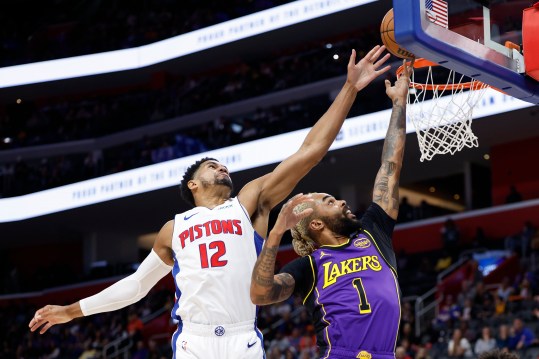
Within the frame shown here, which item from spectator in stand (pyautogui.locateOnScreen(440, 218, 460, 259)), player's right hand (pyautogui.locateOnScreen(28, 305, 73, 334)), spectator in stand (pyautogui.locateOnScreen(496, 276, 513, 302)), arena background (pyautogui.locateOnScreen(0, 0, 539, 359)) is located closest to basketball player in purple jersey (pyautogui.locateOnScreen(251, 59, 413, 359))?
player's right hand (pyautogui.locateOnScreen(28, 305, 73, 334))

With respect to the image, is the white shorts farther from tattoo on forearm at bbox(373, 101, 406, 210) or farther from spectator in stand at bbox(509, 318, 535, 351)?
spectator in stand at bbox(509, 318, 535, 351)

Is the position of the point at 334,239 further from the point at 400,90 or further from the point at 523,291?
the point at 523,291

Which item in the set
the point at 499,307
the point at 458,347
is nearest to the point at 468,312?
the point at 499,307

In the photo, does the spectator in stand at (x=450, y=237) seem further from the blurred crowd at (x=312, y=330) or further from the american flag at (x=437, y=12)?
the american flag at (x=437, y=12)

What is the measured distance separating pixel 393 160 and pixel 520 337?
9.06 meters

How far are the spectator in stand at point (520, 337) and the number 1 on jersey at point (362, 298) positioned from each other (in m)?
9.33

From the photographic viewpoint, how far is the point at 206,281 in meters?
5.04

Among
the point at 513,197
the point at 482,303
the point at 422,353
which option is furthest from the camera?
the point at 513,197

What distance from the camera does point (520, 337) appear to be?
1362cm

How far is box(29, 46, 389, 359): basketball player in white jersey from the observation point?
16.5 ft

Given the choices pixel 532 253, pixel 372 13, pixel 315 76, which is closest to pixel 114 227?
pixel 315 76

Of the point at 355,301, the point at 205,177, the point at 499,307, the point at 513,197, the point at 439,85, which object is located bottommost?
the point at 355,301

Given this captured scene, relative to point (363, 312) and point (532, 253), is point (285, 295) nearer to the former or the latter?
point (363, 312)

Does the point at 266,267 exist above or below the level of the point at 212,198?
below
